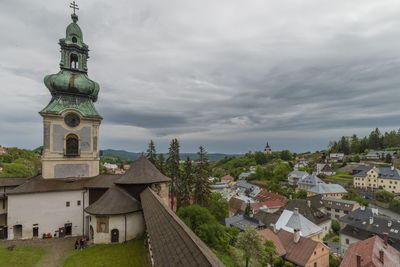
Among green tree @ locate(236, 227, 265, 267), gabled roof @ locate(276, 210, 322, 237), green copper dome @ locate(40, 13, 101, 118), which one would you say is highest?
green copper dome @ locate(40, 13, 101, 118)

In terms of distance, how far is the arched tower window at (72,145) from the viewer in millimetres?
21223

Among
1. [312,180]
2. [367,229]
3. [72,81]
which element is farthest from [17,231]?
[312,180]

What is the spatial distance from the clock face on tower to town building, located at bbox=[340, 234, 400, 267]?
3184 cm

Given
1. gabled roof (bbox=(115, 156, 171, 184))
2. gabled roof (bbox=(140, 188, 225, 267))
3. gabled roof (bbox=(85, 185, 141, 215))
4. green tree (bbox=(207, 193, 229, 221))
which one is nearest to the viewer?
gabled roof (bbox=(140, 188, 225, 267))

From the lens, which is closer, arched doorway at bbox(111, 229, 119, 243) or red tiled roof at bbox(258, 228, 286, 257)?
arched doorway at bbox(111, 229, 119, 243)

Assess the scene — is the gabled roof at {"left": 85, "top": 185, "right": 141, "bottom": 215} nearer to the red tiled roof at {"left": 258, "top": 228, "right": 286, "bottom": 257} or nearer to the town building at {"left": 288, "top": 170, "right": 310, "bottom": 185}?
the red tiled roof at {"left": 258, "top": 228, "right": 286, "bottom": 257}

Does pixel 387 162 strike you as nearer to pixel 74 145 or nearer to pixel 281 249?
pixel 281 249

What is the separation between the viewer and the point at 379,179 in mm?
57812

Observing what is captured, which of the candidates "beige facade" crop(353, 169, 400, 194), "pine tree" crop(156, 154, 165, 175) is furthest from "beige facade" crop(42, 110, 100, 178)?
"beige facade" crop(353, 169, 400, 194)

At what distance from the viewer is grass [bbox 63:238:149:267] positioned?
12078mm

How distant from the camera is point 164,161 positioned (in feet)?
116

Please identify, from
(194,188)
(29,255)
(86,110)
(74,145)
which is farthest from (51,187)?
(194,188)

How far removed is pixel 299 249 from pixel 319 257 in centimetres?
212

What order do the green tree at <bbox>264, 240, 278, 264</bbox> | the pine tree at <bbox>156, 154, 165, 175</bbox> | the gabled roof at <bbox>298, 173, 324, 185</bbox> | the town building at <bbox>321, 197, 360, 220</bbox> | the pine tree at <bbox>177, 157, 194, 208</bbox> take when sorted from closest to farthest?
the green tree at <bbox>264, 240, 278, 264</bbox> → the pine tree at <bbox>177, 157, 194, 208</bbox> → the pine tree at <bbox>156, 154, 165, 175</bbox> → the town building at <bbox>321, 197, 360, 220</bbox> → the gabled roof at <bbox>298, 173, 324, 185</bbox>
